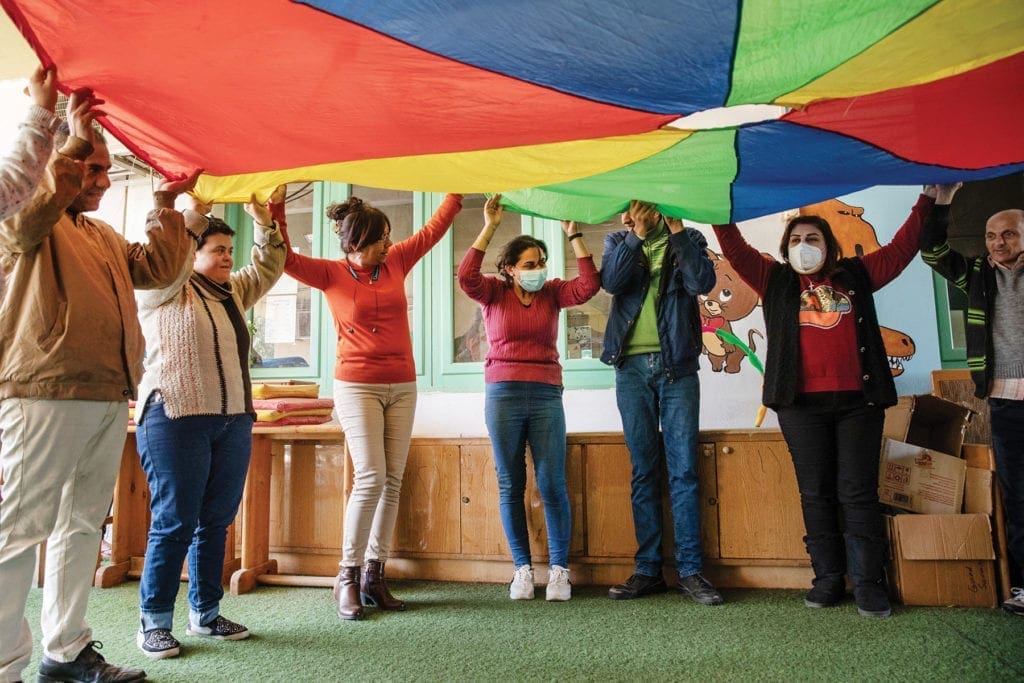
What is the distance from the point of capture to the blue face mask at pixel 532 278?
2.56m

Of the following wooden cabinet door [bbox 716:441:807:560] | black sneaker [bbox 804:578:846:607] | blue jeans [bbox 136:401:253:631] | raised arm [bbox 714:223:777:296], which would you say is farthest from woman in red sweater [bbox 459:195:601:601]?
blue jeans [bbox 136:401:253:631]

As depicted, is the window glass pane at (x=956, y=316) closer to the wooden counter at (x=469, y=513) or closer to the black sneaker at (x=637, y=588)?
the wooden counter at (x=469, y=513)

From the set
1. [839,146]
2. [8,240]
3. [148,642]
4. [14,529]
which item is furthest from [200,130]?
[839,146]

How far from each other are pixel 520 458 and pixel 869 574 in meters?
1.23

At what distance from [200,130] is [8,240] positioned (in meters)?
0.54

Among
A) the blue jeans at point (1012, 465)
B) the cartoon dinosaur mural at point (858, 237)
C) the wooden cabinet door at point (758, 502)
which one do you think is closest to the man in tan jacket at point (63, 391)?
the wooden cabinet door at point (758, 502)

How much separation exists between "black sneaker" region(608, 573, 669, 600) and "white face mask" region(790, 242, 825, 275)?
1245 mm

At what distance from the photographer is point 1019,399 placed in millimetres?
2164

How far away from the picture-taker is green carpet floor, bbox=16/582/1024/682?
173 cm

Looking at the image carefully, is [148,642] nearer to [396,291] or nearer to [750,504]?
[396,291]

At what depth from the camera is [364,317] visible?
238 centimetres

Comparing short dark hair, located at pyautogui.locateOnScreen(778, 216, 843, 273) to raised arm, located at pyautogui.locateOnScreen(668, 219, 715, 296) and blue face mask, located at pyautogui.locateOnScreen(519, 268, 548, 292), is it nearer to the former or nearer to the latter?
raised arm, located at pyautogui.locateOnScreen(668, 219, 715, 296)

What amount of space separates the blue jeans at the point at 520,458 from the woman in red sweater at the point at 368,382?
0.35 m

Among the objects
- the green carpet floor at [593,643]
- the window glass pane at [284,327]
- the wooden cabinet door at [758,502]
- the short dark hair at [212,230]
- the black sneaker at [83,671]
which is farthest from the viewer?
the window glass pane at [284,327]
